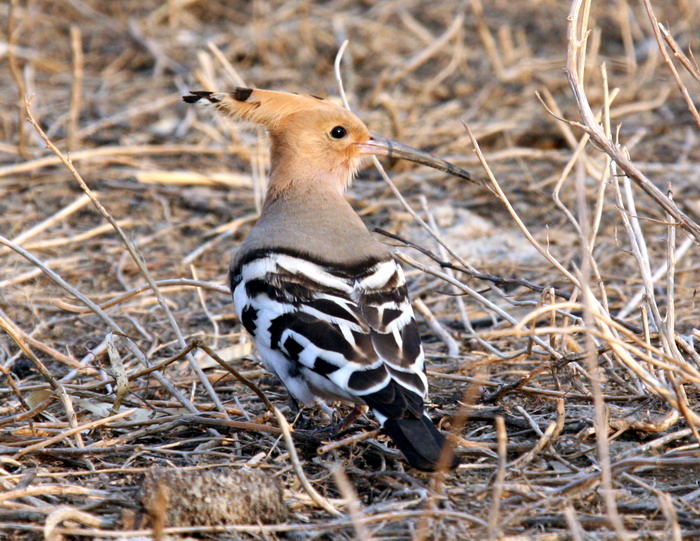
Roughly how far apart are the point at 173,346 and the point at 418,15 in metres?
3.39

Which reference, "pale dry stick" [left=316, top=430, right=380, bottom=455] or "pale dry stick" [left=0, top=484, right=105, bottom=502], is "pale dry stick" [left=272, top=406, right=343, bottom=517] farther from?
"pale dry stick" [left=0, top=484, right=105, bottom=502]

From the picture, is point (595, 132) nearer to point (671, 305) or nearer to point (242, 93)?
point (671, 305)

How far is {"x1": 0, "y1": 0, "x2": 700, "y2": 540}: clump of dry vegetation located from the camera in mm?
1908

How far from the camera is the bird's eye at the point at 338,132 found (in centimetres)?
309

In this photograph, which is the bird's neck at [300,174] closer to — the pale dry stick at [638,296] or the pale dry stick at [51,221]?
the pale dry stick at [638,296]

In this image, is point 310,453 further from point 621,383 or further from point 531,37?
point 531,37

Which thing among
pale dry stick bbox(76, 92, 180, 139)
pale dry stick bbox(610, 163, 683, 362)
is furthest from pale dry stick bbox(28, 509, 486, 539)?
pale dry stick bbox(76, 92, 180, 139)

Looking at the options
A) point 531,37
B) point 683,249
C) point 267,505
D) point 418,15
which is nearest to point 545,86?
point 531,37

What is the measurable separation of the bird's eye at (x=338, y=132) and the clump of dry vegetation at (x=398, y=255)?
0.37 meters

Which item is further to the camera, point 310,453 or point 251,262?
point 251,262

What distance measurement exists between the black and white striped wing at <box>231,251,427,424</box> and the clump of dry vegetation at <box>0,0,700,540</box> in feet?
0.38

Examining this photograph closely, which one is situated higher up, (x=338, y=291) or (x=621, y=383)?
(x=338, y=291)

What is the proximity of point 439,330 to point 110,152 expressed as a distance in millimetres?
1902

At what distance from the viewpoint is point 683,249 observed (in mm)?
3414
